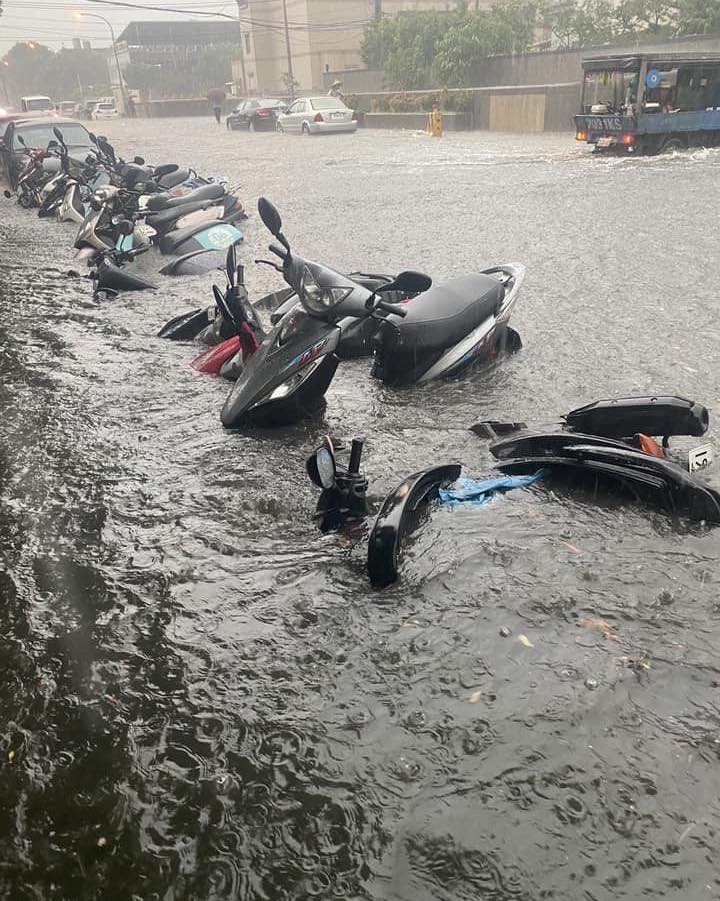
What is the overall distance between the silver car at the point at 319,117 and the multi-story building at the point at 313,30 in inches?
876

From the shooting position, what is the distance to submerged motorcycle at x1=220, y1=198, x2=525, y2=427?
462cm

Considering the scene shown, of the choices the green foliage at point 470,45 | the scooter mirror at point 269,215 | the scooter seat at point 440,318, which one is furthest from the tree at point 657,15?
the scooter mirror at point 269,215

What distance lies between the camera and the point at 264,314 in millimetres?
7438

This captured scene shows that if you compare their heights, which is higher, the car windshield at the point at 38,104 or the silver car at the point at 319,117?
the car windshield at the point at 38,104

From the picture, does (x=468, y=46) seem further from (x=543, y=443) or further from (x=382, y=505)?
(x=382, y=505)

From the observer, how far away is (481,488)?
4086 mm

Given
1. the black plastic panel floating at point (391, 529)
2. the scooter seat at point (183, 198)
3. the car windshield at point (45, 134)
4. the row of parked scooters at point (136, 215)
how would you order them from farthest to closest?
the car windshield at point (45, 134) < the scooter seat at point (183, 198) < the row of parked scooters at point (136, 215) < the black plastic panel floating at point (391, 529)

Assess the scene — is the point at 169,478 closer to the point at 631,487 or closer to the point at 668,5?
the point at 631,487

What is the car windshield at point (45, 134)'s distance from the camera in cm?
1850

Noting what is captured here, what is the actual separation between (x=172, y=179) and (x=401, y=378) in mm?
9929

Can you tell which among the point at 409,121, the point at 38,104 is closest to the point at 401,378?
the point at 409,121

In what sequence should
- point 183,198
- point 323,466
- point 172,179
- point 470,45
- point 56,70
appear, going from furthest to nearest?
point 56,70 < point 470,45 < point 172,179 < point 183,198 < point 323,466

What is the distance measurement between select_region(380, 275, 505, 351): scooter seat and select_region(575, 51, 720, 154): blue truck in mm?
16889

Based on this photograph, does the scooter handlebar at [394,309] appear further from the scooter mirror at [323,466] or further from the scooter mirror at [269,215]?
the scooter mirror at [323,466]
